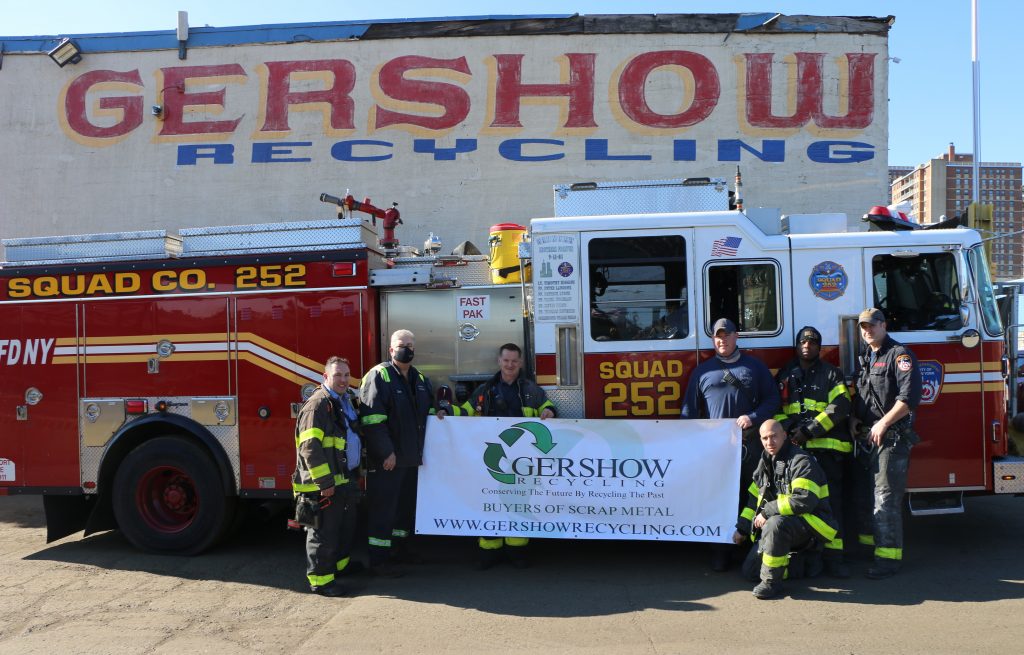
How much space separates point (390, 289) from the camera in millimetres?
6199

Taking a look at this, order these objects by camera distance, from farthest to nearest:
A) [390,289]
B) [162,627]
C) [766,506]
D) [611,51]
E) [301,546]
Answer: [611,51], [301,546], [390,289], [766,506], [162,627]

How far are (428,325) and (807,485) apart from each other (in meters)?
3.19

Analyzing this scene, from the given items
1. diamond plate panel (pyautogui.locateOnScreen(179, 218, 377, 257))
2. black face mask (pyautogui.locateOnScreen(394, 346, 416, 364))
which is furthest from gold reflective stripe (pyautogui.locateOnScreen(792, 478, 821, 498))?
diamond plate panel (pyautogui.locateOnScreen(179, 218, 377, 257))

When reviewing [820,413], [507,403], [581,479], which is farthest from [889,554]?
[507,403]

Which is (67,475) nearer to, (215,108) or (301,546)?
(301,546)

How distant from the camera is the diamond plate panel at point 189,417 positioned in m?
6.15

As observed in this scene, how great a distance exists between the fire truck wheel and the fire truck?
0.06 feet

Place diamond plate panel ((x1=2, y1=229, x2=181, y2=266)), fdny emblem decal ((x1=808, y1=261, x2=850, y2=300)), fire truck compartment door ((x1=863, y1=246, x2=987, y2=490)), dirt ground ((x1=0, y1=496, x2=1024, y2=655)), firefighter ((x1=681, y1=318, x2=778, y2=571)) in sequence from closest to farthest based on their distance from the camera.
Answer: dirt ground ((x1=0, y1=496, x2=1024, y2=655)) < firefighter ((x1=681, y1=318, x2=778, y2=571)) < fire truck compartment door ((x1=863, y1=246, x2=987, y2=490)) < fdny emblem decal ((x1=808, y1=261, x2=850, y2=300)) < diamond plate panel ((x1=2, y1=229, x2=181, y2=266))

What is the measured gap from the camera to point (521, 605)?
499 cm

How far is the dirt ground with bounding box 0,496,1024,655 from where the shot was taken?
435 cm

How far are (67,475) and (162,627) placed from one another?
2346 millimetres

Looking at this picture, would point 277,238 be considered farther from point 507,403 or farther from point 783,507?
point 783,507

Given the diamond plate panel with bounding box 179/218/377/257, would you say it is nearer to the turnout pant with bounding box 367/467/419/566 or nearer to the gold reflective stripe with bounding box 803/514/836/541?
the turnout pant with bounding box 367/467/419/566

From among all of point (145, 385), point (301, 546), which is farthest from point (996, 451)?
point (145, 385)
